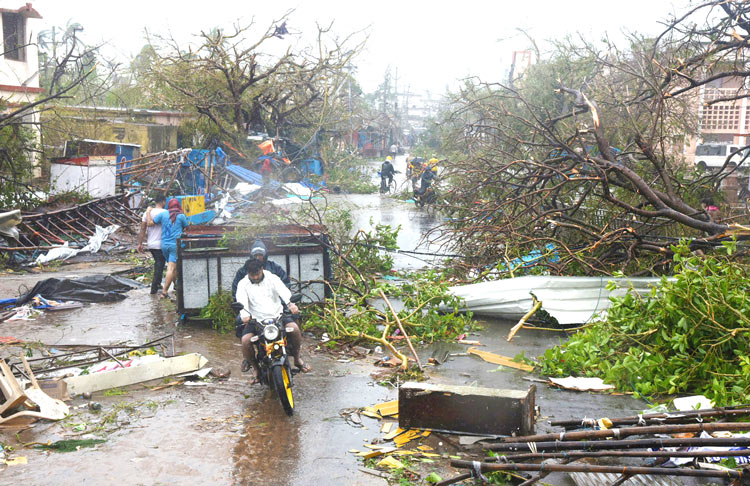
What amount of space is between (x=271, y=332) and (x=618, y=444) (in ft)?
11.0

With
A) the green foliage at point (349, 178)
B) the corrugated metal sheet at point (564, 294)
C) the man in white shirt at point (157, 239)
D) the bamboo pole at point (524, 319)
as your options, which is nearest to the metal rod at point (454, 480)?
the bamboo pole at point (524, 319)

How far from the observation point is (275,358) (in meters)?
6.38

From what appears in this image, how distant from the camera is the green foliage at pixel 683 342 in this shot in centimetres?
597

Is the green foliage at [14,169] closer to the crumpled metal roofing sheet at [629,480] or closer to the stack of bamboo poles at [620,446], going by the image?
the stack of bamboo poles at [620,446]

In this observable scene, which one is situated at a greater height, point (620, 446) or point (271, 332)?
point (271, 332)

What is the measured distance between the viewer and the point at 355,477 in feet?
15.9

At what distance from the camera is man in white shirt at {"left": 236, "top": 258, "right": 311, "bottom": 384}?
679cm

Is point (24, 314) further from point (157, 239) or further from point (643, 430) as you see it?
point (643, 430)

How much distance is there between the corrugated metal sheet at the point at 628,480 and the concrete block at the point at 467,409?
2.72 ft

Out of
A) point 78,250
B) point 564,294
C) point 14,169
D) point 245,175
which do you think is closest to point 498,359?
point 564,294

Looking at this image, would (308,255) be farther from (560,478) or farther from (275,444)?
(560,478)

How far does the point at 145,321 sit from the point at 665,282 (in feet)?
23.2

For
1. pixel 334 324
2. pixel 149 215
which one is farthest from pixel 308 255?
pixel 149 215

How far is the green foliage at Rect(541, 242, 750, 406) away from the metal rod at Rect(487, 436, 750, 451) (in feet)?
4.83
